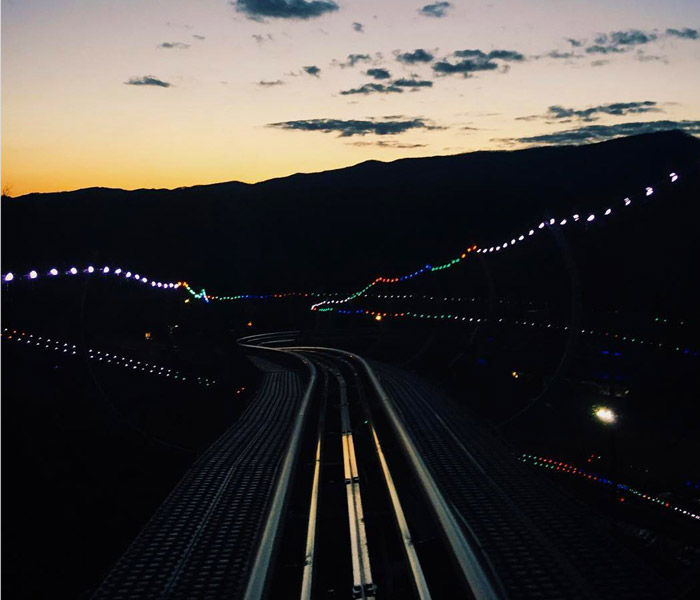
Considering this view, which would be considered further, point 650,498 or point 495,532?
point 650,498

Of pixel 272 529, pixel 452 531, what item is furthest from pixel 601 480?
pixel 272 529

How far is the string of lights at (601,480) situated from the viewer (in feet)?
79.2

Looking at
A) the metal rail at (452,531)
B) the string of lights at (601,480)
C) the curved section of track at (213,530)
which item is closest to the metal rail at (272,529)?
the curved section of track at (213,530)

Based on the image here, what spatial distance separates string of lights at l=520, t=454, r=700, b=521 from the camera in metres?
24.1

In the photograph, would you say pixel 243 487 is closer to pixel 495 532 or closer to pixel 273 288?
pixel 495 532

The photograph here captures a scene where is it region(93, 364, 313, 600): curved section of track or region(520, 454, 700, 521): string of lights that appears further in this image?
region(520, 454, 700, 521): string of lights

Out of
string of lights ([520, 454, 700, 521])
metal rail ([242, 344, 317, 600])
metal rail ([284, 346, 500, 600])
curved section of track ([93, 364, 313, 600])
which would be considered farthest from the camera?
string of lights ([520, 454, 700, 521])

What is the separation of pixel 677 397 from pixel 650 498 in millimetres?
13838

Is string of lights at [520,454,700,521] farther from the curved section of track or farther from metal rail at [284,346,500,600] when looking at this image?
the curved section of track

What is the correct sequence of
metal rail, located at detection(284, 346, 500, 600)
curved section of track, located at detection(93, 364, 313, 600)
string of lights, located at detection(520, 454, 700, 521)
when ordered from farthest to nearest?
string of lights, located at detection(520, 454, 700, 521) < curved section of track, located at detection(93, 364, 313, 600) < metal rail, located at detection(284, 346, 500, 600)

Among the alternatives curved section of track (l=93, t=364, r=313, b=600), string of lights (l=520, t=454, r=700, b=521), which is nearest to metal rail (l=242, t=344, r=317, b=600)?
curved section of track (l=93, t=364, r=313, b=600)

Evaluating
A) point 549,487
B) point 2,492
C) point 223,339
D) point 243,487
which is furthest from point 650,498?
point 223,339

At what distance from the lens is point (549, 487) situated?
19.1 m

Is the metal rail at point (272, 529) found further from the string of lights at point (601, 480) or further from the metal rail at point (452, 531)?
the string of lights at point (601, 480)
